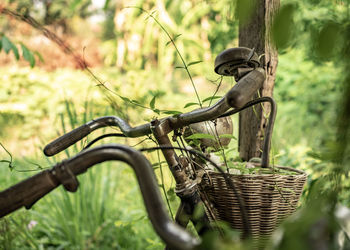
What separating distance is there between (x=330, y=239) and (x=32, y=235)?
1.94 meters

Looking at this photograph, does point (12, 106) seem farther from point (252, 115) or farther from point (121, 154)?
point (121, 154)

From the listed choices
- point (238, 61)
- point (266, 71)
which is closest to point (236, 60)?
point (238, 61)

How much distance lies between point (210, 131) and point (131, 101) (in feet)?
0.68

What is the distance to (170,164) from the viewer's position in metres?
0.65

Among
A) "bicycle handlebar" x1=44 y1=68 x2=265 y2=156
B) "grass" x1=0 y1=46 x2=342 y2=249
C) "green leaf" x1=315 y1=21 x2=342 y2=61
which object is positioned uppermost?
"green leaf" x1=315 y1=21 x2=342 y2=61

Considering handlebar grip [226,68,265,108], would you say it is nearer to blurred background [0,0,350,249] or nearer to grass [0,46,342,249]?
blurred background [0,0,350,249]

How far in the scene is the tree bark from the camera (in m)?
1.01

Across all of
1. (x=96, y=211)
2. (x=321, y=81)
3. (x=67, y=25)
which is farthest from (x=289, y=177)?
(x=67, y=25)

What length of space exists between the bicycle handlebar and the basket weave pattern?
200 millimetres

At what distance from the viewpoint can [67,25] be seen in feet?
33.9

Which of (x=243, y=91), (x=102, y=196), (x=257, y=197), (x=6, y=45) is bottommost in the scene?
(x=102, y=196)

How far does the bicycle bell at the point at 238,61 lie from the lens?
0.63 metres

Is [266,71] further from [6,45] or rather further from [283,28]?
[6,45]

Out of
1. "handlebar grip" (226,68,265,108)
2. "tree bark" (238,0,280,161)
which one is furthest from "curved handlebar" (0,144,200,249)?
"tree bark" (238,0,280,161)
